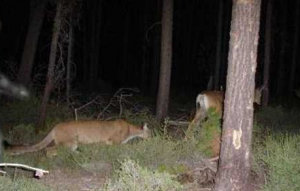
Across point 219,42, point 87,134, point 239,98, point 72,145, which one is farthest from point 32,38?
point 239,98

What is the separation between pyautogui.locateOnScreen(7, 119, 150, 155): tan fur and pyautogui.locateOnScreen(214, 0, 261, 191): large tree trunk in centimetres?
405

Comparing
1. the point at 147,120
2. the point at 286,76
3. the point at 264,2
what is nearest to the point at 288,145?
the point at 147,120

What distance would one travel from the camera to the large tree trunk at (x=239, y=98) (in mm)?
8977

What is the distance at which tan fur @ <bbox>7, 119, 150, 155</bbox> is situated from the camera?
11914 millimetres

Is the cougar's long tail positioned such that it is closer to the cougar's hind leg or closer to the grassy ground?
the grassy ground

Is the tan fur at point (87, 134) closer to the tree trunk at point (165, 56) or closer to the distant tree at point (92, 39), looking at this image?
the tree trunk at point (165, 56)

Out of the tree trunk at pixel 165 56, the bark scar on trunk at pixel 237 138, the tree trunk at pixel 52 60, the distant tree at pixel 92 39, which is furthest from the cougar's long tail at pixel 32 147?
the distant tree at pixel 92 39

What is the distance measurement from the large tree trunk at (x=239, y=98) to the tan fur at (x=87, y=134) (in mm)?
4049

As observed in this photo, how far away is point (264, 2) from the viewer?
2656cm

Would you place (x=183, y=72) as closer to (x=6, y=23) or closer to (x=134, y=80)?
(x=134, y=80)

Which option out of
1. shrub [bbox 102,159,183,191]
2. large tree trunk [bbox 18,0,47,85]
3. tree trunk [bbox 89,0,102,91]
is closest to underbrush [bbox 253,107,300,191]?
shrub [bbox 102,159,183,191]

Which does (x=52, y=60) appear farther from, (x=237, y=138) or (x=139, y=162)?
(x=237, y=138)

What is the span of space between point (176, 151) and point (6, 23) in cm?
3658

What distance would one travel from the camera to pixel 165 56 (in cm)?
1591
